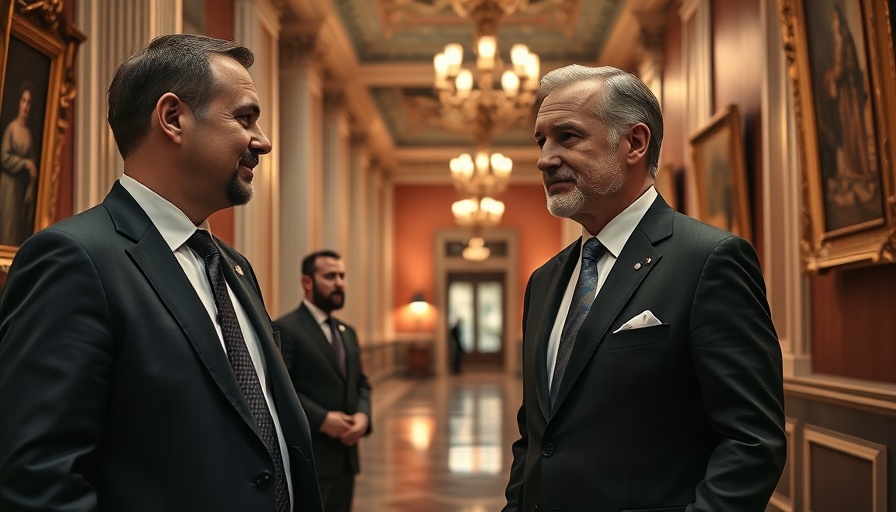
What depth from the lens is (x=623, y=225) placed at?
2.65m

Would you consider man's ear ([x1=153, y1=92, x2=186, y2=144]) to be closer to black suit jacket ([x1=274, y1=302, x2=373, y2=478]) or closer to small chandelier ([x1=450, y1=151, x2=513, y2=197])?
black suit jacket ([x1=274, y1=302, x2=373, y2=478])

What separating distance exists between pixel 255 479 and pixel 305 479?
0.23 meters

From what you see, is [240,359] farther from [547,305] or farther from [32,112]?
[32,112]

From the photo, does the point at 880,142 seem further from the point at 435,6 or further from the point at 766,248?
the point at 435,6

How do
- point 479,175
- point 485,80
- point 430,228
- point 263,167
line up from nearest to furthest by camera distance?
point 263,167
point 485,80
point 479,175
point 430,228

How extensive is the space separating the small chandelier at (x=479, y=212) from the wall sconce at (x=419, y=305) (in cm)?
785

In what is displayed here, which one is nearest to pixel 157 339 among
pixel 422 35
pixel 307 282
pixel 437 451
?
pixel 307 282

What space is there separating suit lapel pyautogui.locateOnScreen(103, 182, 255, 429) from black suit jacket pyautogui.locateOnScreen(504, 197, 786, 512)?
833 millimetres

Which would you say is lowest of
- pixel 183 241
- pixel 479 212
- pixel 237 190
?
pixel 183 241

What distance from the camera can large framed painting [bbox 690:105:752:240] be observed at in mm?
8070

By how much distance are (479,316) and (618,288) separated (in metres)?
24.7

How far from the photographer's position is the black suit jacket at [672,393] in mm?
2252

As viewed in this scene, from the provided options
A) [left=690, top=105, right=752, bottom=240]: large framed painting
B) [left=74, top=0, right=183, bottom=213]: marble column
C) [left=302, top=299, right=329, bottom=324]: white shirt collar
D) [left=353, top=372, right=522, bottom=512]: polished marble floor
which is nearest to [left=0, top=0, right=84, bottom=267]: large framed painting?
[left=74, top=0, right=183, bottom=213]: marble column

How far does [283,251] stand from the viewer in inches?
497
